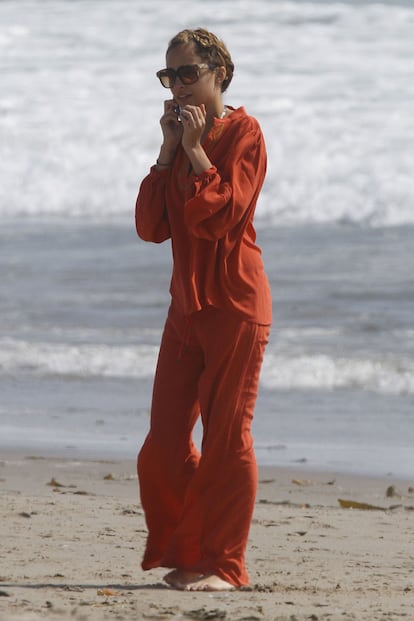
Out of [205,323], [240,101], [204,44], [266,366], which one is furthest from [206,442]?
[240,101]

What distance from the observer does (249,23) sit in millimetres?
24562

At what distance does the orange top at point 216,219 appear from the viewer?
3.77 metres

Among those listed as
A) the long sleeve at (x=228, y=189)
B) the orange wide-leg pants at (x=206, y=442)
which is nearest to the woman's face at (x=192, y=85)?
the long sleeve at (x=228, y=189)

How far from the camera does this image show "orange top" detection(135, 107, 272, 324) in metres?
3.77

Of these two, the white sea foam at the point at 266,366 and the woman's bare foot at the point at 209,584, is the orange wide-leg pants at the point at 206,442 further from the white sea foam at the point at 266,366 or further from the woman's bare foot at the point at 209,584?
the white sea foam at the point at 266,366

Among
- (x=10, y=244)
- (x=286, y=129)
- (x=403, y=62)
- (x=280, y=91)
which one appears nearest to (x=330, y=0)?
(x=403, y=62)

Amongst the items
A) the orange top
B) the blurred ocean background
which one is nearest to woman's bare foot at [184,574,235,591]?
the orange top

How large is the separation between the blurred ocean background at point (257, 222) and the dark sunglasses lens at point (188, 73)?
3.04 m

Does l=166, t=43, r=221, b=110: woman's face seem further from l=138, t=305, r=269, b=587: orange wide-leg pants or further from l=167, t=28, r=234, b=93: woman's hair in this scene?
l=138, t=305, r=269, b=587: orange wide-leg pants

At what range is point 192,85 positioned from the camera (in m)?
3.86

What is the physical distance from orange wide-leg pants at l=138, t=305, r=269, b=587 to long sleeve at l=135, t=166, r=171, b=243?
0.86ft

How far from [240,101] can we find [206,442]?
664 inches

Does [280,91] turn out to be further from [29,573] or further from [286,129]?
[29,573]

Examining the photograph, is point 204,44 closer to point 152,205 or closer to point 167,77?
point 167,77
